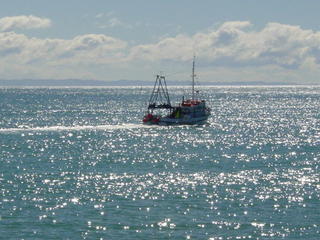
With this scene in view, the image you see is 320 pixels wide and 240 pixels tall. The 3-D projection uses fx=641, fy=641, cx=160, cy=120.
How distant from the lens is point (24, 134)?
134m

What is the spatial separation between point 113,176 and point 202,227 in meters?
25.9

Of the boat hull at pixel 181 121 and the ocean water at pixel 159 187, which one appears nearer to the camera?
the ocean water at pixel 159 187

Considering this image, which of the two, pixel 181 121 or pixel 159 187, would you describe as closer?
pixel 159 187

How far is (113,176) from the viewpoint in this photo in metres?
77.2

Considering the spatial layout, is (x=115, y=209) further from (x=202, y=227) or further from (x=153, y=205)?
(x=202, y=227)

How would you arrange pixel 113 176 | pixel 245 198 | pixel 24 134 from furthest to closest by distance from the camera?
pixel 24 134, pixel 113 176, pixel 245 198

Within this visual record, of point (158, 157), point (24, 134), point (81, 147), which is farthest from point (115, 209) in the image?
point (24, 134)

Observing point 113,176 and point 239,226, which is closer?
point 239,226

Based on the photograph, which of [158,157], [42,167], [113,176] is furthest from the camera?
[158,157]

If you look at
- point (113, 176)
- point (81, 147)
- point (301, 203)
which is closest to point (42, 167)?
point (113, 176)

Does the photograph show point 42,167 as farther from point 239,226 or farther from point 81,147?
point 239,226

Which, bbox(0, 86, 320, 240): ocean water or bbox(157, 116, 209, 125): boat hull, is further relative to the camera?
bbox(157, 116, 209, 125): boat hull

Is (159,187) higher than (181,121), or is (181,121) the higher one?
(159,187)

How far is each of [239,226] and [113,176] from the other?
26.7 m
